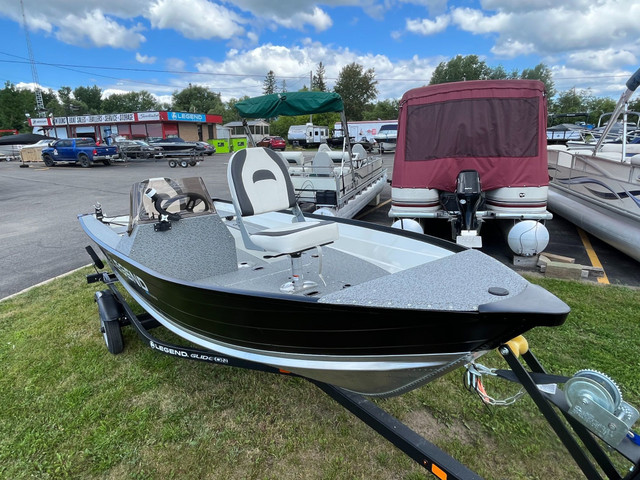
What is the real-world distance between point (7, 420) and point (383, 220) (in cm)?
582

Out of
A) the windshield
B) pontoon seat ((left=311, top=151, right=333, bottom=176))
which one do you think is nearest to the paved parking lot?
pontoon seat ((left=311, top=151, right=333, bottom=176))

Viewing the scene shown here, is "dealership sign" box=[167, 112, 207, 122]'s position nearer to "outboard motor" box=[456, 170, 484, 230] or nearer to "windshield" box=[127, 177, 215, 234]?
"outboard motor" box=[456, 170, 484, 230]

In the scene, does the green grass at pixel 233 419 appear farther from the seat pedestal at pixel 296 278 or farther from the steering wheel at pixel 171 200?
the steering wheel at pixel 171 200

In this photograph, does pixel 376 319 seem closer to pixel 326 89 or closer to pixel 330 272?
pixel 330 272

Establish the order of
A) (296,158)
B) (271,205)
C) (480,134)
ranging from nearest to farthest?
(271,205)
(480,134)
(296,158)

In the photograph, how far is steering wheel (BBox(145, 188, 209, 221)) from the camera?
8.14 ft

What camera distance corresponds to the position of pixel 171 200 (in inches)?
→ 101

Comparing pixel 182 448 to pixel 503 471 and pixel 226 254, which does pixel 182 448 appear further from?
pixel 503 471

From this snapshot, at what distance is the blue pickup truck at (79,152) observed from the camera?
18.2 m

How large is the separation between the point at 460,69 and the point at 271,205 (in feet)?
215

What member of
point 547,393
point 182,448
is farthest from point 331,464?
point 547,393

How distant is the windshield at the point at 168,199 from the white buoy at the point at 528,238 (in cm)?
346

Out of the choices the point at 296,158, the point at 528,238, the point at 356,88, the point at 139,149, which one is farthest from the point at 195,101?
the point at 528,238

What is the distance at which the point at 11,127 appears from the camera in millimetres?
55688
